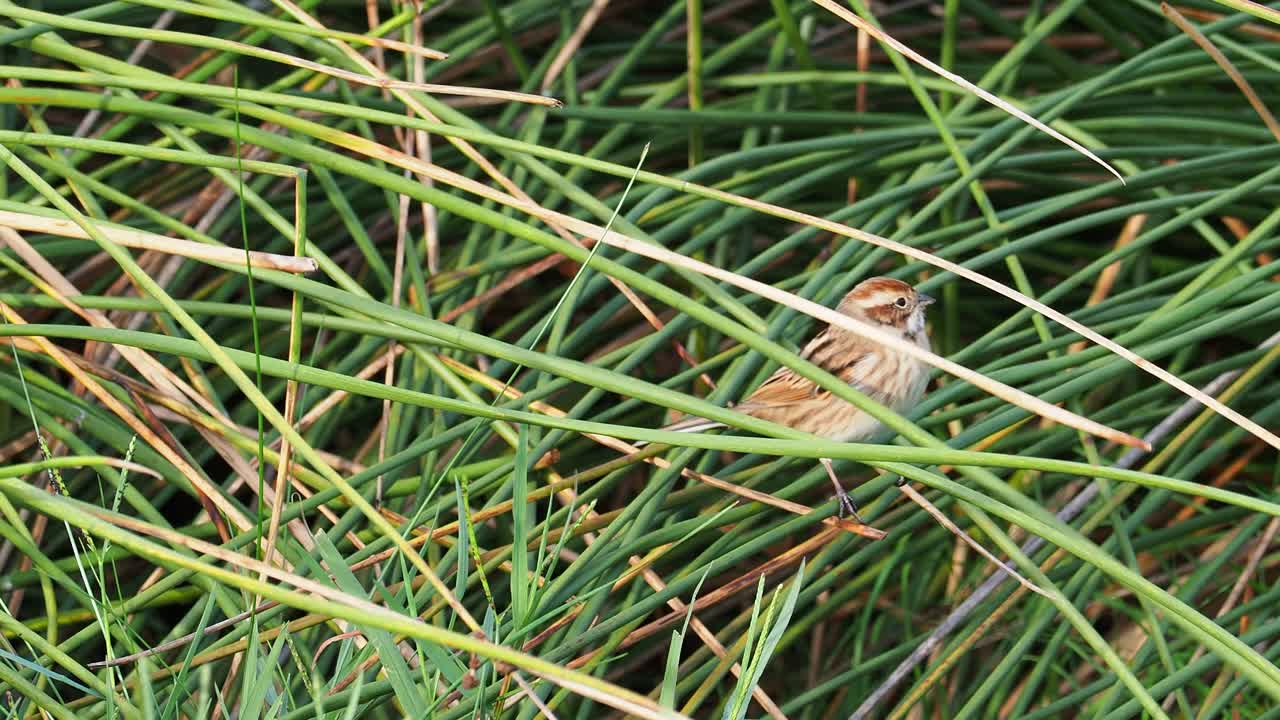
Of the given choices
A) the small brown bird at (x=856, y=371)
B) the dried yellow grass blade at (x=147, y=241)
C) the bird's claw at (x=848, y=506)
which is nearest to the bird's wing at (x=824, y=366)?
the small brown bird at (x=856, y=371)

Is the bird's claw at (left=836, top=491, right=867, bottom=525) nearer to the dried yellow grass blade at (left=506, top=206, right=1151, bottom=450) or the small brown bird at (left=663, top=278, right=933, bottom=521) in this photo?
the small brown bird at (left=663, top=278, right=933, bottom=521)

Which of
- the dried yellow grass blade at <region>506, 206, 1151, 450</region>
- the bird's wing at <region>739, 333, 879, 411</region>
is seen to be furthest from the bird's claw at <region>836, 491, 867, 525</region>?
the dried yellow grass blade at <region>506, 206, 1151, 450</region>

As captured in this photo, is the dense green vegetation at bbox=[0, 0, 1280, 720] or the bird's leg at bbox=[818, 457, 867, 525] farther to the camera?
the bird's leg at bbox=[818, 457, 867, 525]

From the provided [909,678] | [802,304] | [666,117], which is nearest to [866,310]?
[666,117]

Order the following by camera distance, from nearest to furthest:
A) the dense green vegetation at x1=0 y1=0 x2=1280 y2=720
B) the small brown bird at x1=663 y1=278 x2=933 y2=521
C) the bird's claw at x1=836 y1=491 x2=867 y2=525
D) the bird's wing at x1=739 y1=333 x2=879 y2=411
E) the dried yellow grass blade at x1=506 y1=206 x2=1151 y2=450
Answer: the dried yellow grass blade at x1=506 y1=206 x2=1151 y2=450 → the dense green vegetation at x1=0 y1=0 x2=1280 y2=720 → the bird's claw at x1=836 y1=491 x2=867 y2=525 → the small brown bird at x1=663 y1=278 x2=933 y2=521 → the bird's wing at x1=739 y1=333 x2=879 y2=411

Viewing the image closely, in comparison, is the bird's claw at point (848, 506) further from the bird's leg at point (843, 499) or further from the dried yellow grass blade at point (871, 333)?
the dried yellow grass blade at point (871, 333)

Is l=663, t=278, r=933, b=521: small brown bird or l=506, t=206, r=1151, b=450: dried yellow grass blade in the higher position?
l=506, t=206, r=1151, b=450: dried yellow grass blade

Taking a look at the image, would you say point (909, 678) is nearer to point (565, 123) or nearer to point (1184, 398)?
point (1184, 398)

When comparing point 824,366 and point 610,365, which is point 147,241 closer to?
point 610,365
